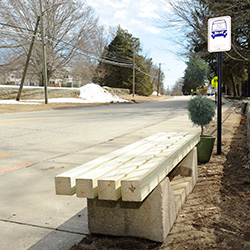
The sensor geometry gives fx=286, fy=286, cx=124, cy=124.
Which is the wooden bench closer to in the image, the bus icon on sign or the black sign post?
the black sign post

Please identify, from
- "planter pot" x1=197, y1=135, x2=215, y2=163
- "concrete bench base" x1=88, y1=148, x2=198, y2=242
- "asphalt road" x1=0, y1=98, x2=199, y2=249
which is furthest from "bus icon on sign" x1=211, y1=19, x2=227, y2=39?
"concrete bench base" x1=88, y1=148, x2=198, y2=242

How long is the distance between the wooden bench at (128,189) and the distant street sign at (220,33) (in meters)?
2.61

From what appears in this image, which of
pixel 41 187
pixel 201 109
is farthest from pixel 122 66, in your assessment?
pixel 41 187

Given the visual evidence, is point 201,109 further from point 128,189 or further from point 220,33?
point 128,189

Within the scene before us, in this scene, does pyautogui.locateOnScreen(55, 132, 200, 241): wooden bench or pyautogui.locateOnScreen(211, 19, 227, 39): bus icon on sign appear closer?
pyautogui.locateOnScreen(55, 132, 200, 241): wooden bench

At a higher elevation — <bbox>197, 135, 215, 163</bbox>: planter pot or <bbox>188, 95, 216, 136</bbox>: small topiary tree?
<bbox>188, 95, 216, 136</bbox>: small topiary tree

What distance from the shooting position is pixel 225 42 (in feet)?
15.7

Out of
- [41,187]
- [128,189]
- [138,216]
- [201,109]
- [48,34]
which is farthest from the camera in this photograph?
[48,34]

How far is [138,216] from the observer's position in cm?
239

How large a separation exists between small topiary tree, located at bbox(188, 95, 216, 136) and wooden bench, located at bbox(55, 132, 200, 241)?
2788mm

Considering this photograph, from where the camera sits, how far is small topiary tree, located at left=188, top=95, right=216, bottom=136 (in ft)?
18.2

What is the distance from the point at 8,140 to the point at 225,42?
543 cm

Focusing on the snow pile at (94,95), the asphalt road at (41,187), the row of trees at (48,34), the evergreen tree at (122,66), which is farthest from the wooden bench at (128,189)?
the evergreen tree at (122,66)

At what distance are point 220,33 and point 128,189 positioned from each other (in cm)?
381
